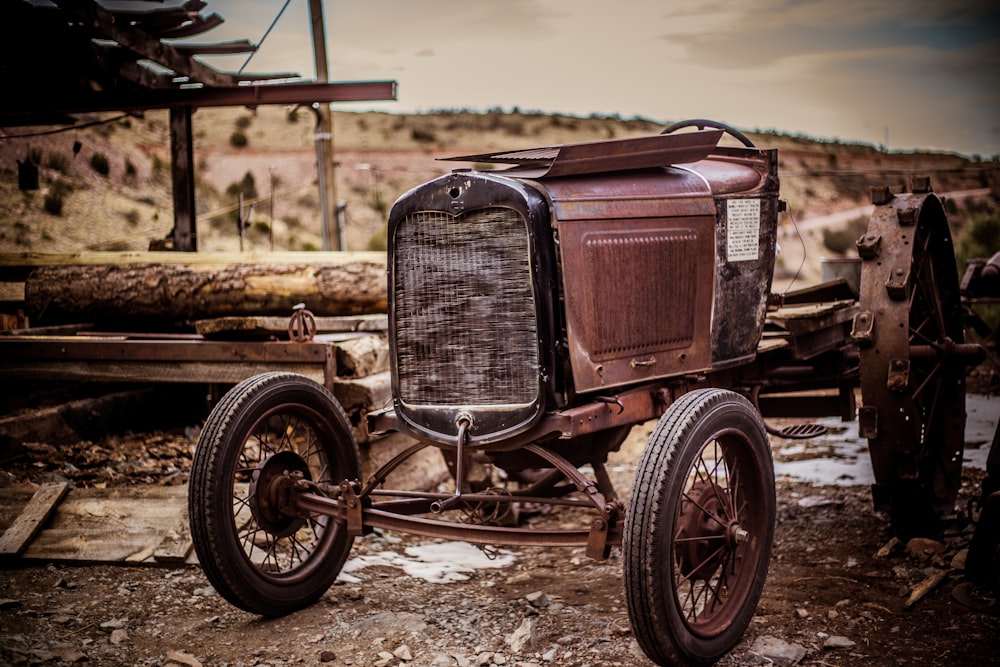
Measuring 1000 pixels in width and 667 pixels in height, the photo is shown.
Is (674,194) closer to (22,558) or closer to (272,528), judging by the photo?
(272,528)

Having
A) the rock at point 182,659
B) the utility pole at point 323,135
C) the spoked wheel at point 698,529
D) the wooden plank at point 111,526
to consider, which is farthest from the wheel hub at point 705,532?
the utility pole at point 323,135

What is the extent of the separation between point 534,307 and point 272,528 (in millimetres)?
1598

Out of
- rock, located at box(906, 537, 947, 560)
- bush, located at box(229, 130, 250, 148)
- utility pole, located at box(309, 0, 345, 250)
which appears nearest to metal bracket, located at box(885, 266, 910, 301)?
rock, located at box(906, 537, 947, 560)

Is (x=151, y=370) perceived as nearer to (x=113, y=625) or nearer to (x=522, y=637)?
(x=113, y=625)

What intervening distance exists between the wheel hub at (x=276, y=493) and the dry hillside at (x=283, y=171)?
19.9ft

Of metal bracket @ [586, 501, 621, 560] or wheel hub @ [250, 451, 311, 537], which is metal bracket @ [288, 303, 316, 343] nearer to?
wheel hub @ [250, 451, 311, 537]

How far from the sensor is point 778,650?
3.51m

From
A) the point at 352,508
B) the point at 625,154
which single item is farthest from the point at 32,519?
the point at 625,154

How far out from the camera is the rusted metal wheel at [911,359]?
4199mm

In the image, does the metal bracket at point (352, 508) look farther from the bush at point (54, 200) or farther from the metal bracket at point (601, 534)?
the bush at point (54, 200)

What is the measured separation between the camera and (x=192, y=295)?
6562 millimetres

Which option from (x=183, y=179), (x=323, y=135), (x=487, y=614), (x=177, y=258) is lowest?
(x=487, y=614)

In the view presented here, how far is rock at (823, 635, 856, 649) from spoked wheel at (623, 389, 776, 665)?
0.36 meters

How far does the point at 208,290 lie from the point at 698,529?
444 cm
